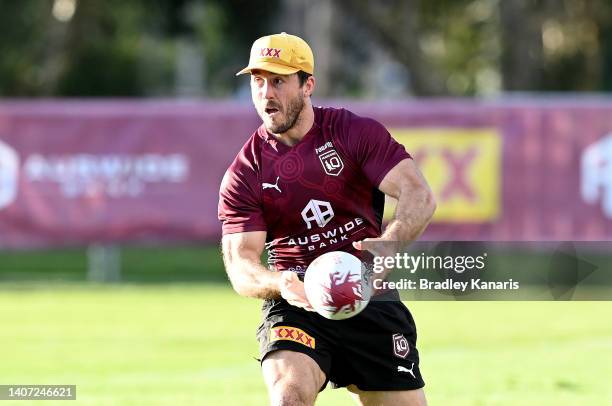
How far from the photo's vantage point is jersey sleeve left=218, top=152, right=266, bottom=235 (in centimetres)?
809

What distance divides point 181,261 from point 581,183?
33.0 ft

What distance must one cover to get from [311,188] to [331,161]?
0.19 meters

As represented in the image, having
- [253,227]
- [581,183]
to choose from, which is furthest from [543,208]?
[253,227]

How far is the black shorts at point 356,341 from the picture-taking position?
25.8 ft

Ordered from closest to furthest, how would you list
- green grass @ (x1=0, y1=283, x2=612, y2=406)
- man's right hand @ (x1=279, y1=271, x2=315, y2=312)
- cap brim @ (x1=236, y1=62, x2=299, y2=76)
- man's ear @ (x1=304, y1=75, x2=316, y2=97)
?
man's right hand @ (x1=279, y1=271, x2=315, y2=312) → cap brim @ (x1=236, y1=62, x2=299, y2=76) → man's ear @ (x1=304, y1=75, x2=316, y2=97) → green grass @ (x1=0, y1=283, x2=612, y2=406)

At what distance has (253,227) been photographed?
8078mm

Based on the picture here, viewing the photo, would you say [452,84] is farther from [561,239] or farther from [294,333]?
[294,333]

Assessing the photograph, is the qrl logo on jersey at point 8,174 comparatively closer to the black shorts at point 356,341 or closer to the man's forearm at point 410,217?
the black shorts at point 356,341

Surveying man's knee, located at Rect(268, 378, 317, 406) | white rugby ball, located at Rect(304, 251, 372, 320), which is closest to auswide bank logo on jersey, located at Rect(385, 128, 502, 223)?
man's knee, located at Rect(268, 378, 317, 406)

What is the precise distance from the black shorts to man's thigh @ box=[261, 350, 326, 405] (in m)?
0.05

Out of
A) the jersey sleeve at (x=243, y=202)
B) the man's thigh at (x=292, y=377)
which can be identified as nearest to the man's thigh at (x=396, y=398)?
the man's thigh at (x=292, y=377)

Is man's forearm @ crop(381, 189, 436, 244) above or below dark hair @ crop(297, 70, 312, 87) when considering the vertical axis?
below

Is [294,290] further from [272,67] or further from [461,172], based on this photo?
[461,172]

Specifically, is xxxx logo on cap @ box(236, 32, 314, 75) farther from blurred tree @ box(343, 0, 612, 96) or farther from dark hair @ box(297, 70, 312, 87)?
blurred tree @ box(343, 0, 612, 96)
